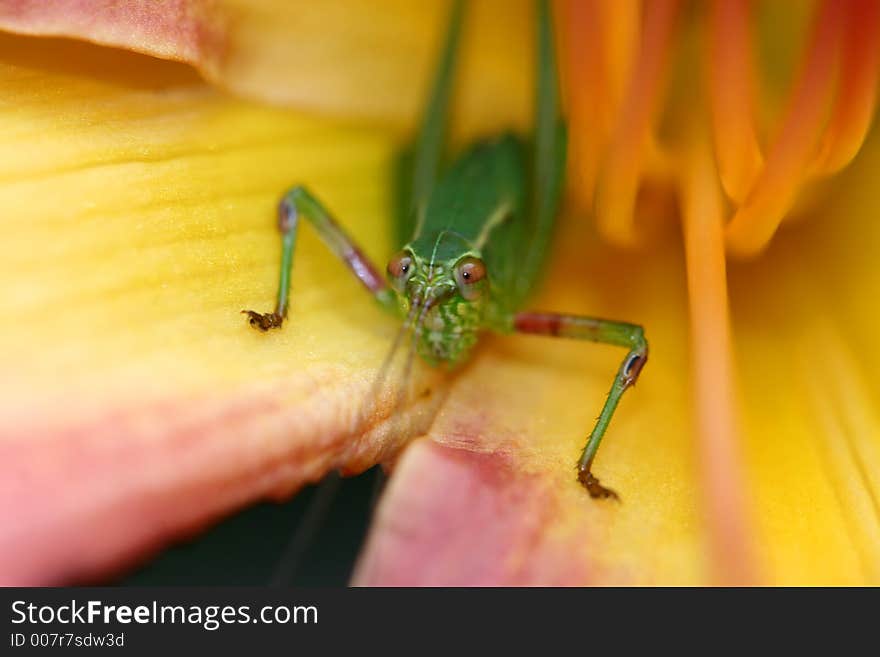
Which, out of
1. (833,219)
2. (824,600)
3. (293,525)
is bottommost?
(293,525)

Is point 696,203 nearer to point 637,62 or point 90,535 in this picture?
point 637,62

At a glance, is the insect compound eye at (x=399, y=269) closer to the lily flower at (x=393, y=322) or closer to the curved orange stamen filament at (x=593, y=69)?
the lily flower at (x=393, y=322)

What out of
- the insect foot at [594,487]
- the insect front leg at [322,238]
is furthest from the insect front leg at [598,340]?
the insect front leg at [322,238]

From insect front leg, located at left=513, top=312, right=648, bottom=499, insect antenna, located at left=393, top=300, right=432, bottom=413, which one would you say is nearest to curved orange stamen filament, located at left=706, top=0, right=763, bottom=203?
insect front leg, located at left=513, top=312, right=648, bottom=499

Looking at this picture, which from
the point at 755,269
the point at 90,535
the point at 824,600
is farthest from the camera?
the point at 755,269

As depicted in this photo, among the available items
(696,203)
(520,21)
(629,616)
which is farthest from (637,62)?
(629,616)

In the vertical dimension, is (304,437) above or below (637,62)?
below
